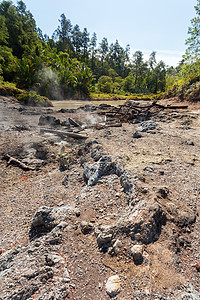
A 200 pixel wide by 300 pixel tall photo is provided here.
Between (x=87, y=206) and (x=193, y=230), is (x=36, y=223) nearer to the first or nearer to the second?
(x=87, y=206)

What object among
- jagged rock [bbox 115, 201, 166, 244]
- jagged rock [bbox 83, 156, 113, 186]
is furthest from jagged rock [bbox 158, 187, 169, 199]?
jagged rock [bbox 83, 156, 113, 186]

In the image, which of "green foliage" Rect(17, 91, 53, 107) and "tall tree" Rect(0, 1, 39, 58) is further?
"tall tree" Rect(0, 1, 39, 58)

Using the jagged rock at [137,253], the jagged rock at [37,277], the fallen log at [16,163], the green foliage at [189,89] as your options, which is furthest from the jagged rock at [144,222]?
the green foliage at [189,89]

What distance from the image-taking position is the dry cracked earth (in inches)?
83.7

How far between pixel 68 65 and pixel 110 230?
50492 millimetres

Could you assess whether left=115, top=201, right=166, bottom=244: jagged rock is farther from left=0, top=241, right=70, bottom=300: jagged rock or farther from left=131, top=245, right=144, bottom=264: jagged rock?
left=0, top=241, right=70, bottom=300: jagged rock

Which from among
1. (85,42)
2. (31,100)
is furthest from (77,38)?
(31,100)

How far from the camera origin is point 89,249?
8.75 feet

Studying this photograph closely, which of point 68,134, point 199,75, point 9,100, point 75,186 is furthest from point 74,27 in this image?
point 75,186

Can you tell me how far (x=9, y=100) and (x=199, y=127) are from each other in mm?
22570

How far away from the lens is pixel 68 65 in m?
44.4

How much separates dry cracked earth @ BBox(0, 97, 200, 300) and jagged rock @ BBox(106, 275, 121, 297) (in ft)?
0.04

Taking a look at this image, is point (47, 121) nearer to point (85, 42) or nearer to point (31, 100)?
point (31, 100)

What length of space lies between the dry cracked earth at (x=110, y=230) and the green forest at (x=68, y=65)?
15.8 m
